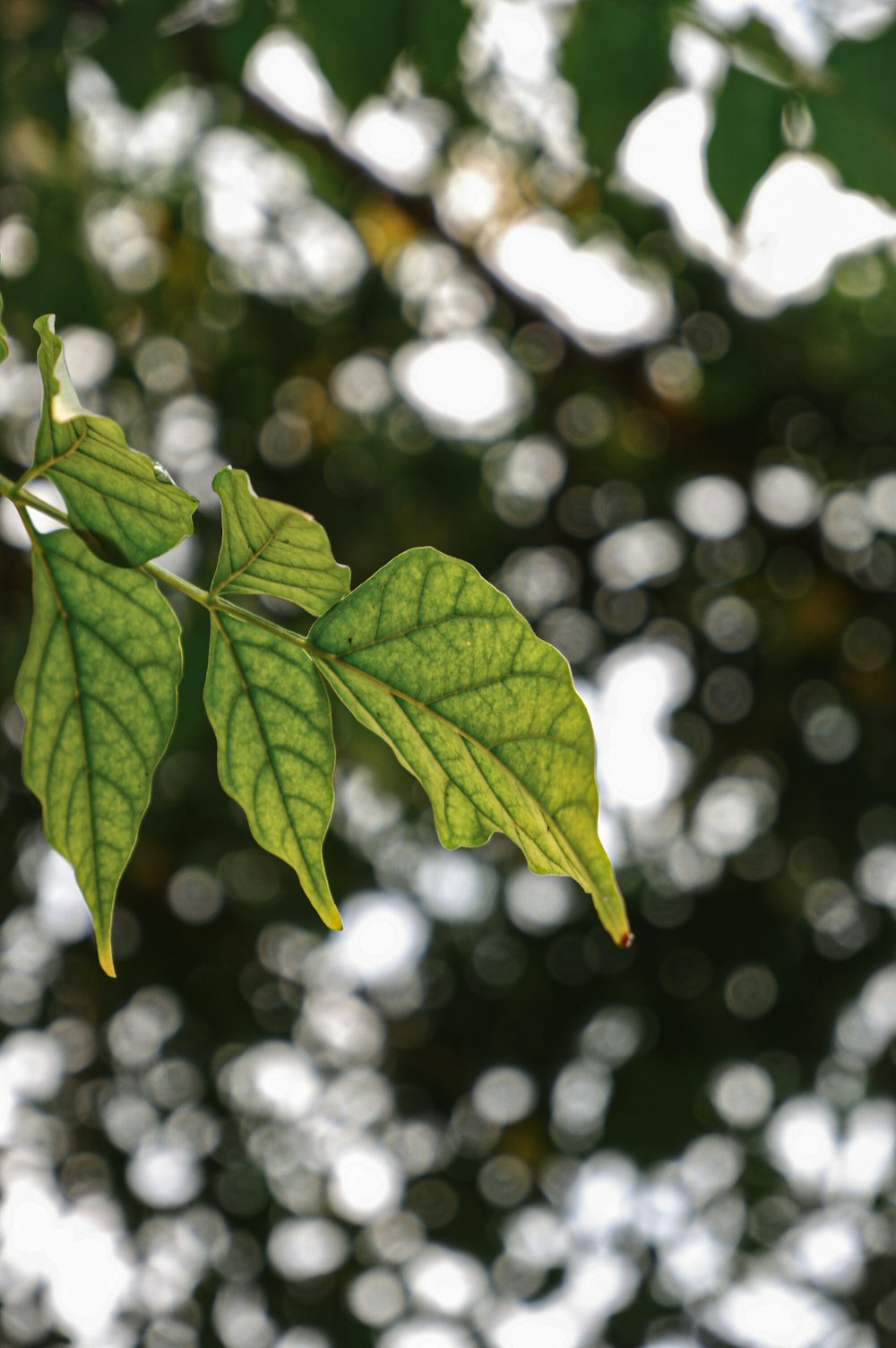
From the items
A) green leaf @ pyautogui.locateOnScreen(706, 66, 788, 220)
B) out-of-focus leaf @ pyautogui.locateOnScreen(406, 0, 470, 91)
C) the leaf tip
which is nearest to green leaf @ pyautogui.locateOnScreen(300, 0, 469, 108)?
out-of-focus leaf @ pyautogui.locateOnScreen(406, 0, 470, 91)

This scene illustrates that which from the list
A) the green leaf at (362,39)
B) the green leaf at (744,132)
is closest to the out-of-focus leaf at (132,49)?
the green leaf at (362,39)

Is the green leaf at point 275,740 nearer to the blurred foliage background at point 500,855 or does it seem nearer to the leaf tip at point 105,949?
the leaf tip at point 105,949

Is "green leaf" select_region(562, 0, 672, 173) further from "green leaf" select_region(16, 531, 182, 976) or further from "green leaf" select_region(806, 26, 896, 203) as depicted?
"green leaf" select_region(16, 531, 182, 976)

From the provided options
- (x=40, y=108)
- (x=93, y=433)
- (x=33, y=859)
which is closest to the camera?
(x=93, y=433)

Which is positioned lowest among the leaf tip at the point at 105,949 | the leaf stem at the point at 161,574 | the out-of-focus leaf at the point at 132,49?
the out-of-focus leaf at the point at 132,49

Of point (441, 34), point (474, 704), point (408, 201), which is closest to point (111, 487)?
point (474, 704)

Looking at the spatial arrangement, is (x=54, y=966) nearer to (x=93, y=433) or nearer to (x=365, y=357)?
(x=365, y=357)

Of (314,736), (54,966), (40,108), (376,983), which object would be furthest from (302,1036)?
(314,736)
